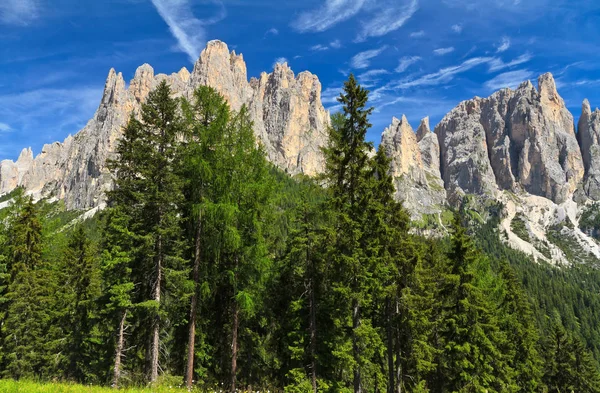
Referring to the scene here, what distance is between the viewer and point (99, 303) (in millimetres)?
16688

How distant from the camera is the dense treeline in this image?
1589 cm

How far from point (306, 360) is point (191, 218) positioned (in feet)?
32.5

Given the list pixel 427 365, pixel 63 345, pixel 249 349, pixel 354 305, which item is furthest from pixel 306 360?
pixel 63 345

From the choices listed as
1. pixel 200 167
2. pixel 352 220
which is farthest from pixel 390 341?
pixel 200 167

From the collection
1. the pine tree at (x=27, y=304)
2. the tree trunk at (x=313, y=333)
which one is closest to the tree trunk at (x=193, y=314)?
the tree trunk at (x=313, y=333)

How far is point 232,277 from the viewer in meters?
15.9

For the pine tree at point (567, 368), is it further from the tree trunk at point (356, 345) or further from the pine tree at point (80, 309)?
the pine tree at point (80, 309)

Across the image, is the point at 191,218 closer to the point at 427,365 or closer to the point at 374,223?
the point at 374,223

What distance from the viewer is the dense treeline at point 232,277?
15891mm

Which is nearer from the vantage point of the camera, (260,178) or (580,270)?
(260,178)

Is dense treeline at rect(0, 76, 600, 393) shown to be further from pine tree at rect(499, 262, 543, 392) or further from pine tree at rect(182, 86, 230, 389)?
pine tree at rect(499, 262, 543, 392)

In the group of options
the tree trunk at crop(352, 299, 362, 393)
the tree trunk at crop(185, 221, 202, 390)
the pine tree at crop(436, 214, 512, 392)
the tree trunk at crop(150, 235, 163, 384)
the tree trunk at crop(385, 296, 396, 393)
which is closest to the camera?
the tree trunk at crop(150, 235, 163, 384)

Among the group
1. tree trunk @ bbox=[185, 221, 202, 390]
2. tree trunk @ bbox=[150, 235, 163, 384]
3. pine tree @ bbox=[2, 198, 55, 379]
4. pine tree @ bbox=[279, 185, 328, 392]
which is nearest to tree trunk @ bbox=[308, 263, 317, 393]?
pine tree @ bbox=[279, 185, 328, 392]

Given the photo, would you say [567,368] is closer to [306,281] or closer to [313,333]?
[313,333]
